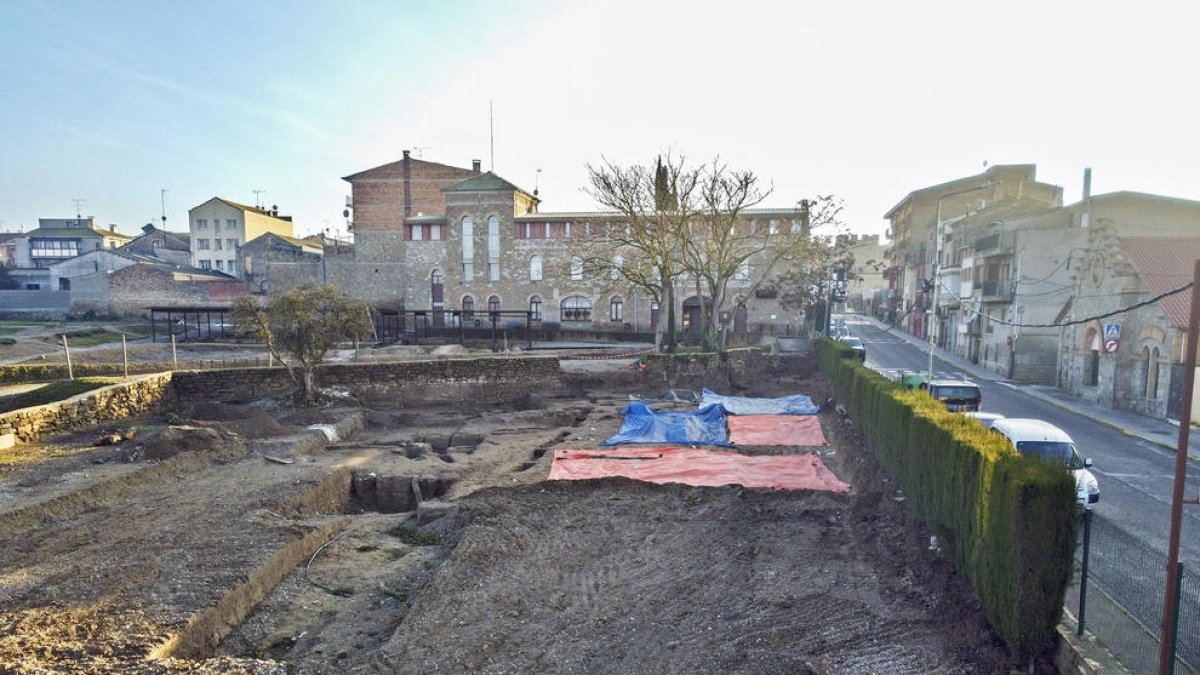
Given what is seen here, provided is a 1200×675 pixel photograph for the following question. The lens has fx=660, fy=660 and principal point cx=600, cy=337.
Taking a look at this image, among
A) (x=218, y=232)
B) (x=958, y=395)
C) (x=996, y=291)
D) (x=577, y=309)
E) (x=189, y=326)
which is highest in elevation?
(x=218, y=232)

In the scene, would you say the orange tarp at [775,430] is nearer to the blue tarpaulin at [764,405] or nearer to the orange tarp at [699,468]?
the blue tarpaulin at [764,405]

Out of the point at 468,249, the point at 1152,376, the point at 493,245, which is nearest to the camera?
the point at 1152,376

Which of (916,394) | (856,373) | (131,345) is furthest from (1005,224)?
(131,345)

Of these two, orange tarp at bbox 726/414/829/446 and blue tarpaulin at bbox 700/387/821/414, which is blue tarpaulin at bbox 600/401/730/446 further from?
blue tarpaulin at bbox 700/387/821/414

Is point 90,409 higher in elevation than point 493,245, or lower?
lower

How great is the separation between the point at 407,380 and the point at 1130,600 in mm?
22128

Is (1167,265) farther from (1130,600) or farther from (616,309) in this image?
(616,309)

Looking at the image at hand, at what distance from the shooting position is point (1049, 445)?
13.5 m

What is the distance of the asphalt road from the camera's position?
40.7ft

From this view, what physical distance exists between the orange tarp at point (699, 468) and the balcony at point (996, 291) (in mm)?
26793

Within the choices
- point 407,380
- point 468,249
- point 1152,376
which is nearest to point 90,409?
point 407,380

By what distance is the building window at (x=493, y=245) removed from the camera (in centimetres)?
5128

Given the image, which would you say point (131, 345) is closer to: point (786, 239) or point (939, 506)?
point (786, 239)

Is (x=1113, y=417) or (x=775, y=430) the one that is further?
(x=1113, y=417)
